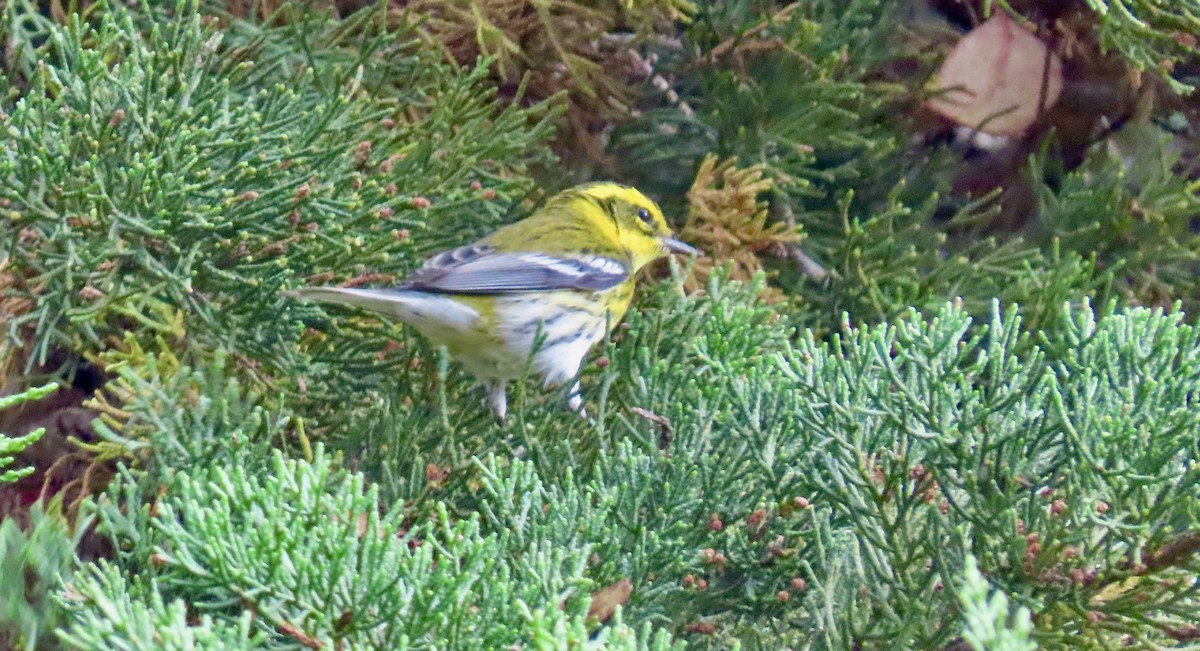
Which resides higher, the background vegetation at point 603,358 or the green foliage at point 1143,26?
the green foliage at point 1143,26

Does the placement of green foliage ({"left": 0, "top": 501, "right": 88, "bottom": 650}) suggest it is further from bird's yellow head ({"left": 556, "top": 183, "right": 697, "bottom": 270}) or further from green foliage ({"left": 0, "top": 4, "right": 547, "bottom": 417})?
bird's yellow head ({"left": 556, "top": 183, "right": 697, "bottom": 270})

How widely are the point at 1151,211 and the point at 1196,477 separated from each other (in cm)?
113

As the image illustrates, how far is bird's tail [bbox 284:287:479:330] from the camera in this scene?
4.32 feet

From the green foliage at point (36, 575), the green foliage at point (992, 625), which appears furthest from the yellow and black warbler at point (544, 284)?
the green foliage at point (992, 625)

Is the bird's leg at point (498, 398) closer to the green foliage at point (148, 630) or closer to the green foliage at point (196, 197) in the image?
the green foliage at point (196, 197)

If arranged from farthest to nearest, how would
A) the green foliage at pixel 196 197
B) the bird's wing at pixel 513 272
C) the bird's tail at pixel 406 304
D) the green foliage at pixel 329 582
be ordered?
the bird's wing at pixel 513 272 → the bird's tail at pixel 406 304 → the green foliage at pixel 196 197 → the green foliage at pixel 329 582

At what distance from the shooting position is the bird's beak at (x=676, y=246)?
1.87m

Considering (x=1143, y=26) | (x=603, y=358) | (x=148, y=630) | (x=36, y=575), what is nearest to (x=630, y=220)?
(x=603, y=358)

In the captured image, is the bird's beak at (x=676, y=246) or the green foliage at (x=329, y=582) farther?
the bird's beak at (x=676, y=246)

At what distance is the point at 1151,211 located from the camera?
74.2 inches

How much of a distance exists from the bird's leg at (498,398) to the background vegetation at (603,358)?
76 millimetres

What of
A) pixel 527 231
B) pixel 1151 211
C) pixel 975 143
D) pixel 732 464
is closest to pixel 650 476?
pixel 732 464

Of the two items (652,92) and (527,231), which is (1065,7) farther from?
(527,231)

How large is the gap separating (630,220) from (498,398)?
22.2 inches
